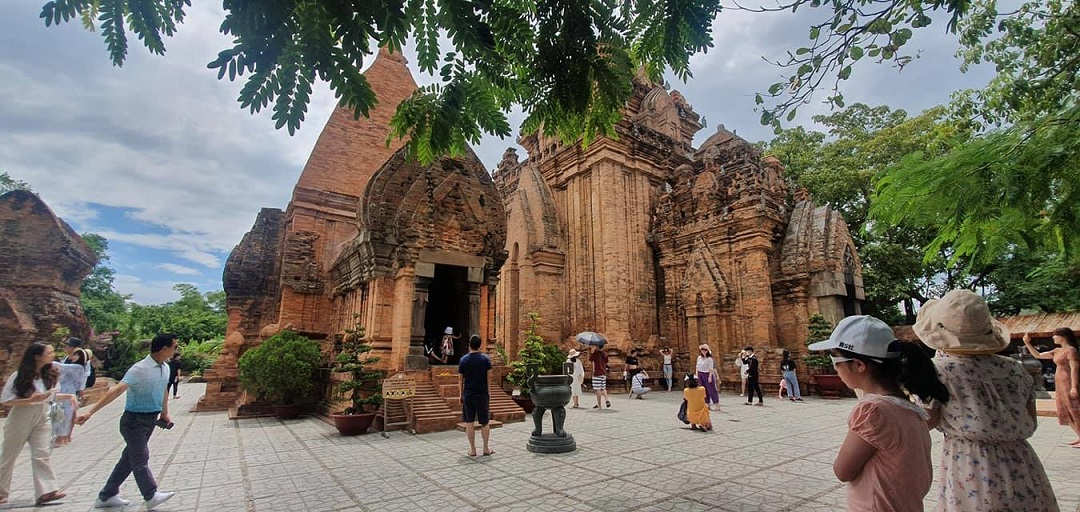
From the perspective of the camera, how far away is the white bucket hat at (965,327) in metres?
2.27

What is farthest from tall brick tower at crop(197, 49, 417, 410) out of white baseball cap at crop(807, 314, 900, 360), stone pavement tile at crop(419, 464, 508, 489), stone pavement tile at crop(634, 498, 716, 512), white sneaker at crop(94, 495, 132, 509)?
white baseball cap at crop(807, 314, 900, 360)

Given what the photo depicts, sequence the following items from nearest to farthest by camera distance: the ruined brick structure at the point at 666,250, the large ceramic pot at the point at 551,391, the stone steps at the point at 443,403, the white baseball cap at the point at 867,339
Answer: the white baseball cap at the point at 867,339, the large ceramic pot at the point at 551,391, the stone steps at the point at 443,403, the ruined brick structure at the point at 666,250

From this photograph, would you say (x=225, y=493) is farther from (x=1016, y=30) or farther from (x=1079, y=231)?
(x=1016, y=30)

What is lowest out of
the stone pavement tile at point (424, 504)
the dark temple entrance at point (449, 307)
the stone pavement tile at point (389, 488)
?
the stone pavement tile at point (389, 488)

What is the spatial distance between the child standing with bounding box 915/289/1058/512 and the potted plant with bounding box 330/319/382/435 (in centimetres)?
767

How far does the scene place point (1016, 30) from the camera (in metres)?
6.13

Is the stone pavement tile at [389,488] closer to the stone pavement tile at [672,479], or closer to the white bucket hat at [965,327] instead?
the stone pavement tile at [672,479]

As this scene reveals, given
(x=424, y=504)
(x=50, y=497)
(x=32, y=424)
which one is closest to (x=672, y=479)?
(x=424, y=504)

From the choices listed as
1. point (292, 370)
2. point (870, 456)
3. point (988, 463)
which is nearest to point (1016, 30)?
point (988, 463)

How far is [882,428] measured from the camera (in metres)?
1.89

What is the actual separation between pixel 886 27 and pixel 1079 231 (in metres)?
2.26

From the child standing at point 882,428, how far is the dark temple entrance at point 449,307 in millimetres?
8521

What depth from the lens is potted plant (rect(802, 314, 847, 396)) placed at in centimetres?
1323

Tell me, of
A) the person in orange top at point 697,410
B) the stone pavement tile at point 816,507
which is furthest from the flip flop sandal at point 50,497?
the person in orange top at point 697,410
